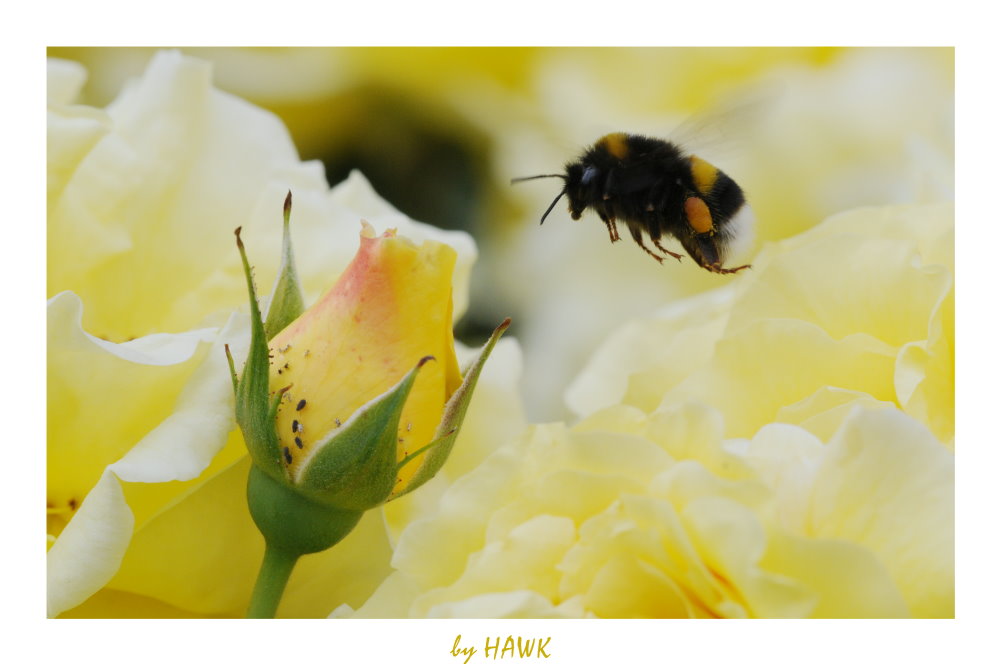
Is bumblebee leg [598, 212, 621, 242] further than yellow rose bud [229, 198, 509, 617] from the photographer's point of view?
Yes

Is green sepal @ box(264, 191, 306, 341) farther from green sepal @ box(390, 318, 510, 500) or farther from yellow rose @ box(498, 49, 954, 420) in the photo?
yellow rose @ box(498, 49, 954, 420)

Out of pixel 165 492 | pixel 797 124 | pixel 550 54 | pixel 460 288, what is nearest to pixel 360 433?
pixel 165 492

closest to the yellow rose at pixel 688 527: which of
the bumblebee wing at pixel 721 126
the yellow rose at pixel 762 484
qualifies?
the yellow rose at pixel 762 484

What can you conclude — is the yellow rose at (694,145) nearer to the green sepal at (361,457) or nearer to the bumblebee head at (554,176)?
the bumblebee head at (554,176)

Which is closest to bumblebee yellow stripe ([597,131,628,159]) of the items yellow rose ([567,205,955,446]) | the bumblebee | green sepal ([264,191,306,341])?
the bumblebee

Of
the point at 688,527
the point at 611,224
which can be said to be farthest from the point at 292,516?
the point at 611,224
